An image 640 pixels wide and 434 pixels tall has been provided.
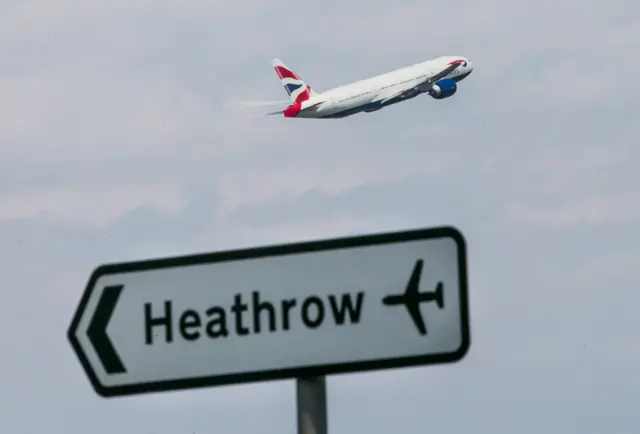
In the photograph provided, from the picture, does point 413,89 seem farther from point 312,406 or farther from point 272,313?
point 312,406

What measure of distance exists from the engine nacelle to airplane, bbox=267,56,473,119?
8 cm

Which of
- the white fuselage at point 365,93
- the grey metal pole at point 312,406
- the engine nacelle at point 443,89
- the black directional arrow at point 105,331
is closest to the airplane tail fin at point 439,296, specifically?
the grey metal pole at point 312,406

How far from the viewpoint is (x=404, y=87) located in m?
135

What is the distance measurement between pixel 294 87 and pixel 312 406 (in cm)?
13719

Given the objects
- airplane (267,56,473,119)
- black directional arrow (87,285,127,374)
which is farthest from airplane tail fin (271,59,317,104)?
black directional arrow (87,285,127,374)

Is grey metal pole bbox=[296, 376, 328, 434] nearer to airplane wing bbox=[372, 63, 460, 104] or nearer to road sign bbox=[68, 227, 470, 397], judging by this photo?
road sign bbox=[68, 227, 470, 397]

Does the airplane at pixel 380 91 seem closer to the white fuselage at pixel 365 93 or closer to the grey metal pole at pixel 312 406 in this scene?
the white fuselage at pixel 365 93

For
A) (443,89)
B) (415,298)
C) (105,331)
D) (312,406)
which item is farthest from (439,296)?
(443,89)

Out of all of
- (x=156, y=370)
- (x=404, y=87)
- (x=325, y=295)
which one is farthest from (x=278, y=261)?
(x=404, y=87)

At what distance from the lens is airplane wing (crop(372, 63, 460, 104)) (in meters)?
134

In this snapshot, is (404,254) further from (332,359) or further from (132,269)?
(132,269)

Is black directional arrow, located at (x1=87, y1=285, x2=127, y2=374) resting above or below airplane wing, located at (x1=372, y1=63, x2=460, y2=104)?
below

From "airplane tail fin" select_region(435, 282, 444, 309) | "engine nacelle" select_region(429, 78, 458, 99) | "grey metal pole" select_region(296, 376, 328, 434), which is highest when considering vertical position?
"engine nacelle" select_region(429, 78, 458, 99)

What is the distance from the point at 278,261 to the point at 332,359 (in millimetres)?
392
